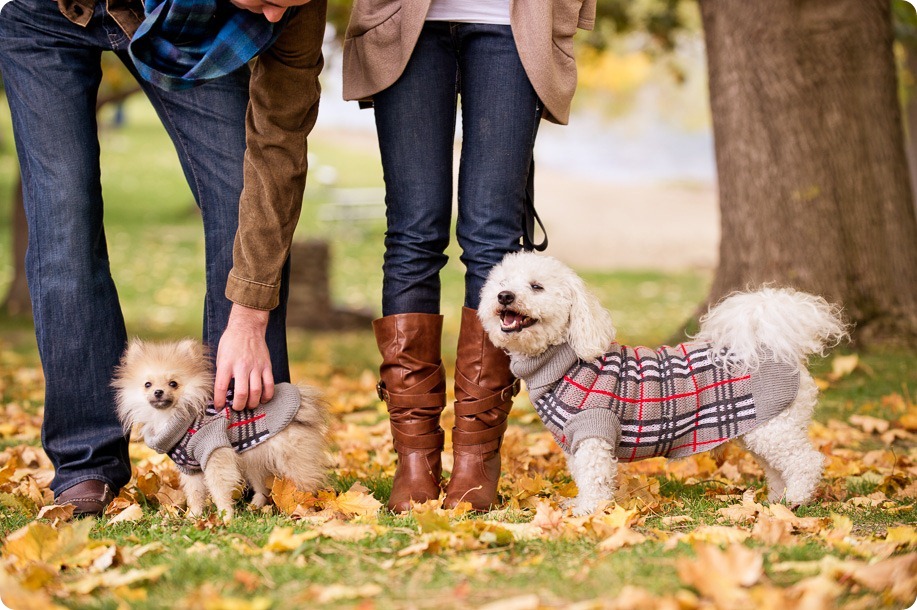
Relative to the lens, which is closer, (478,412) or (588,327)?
(588,327)

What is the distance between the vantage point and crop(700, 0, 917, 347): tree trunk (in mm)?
5473

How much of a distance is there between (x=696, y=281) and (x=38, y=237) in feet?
46.3

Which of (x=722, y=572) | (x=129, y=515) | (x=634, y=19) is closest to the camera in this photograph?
(x=722, y=572)

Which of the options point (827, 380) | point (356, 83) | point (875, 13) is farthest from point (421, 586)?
point (875, 13)

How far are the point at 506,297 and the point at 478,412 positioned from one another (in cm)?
40

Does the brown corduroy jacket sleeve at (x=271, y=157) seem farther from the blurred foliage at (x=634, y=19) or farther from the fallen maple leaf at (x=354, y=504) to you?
the blurred foliage at (x=634, y=19)

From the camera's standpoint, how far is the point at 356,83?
9.80ft

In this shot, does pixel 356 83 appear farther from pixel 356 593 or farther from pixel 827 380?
pixel 827 380

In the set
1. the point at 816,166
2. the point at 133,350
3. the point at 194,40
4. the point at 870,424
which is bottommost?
the point at 870,424

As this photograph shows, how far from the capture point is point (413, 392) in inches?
117

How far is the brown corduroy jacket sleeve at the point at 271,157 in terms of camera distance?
282cm

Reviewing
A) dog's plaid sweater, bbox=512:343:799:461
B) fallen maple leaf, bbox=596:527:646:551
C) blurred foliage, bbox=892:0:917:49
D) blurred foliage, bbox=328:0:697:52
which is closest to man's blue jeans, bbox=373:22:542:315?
dog's plaid sweater, bbox=512:343:799:461

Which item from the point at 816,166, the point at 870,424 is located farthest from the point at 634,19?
the point at 870,424

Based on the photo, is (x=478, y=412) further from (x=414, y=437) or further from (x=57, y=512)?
(x=57, y=512)
